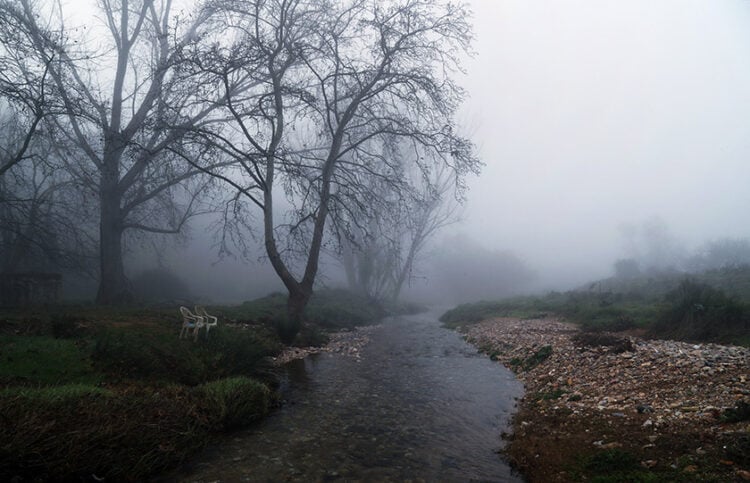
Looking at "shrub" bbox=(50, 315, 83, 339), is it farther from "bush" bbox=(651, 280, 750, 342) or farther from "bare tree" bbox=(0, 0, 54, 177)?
"bush" bbox=(651, 280, 750, 342)

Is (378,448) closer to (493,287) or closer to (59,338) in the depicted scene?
(59,338)

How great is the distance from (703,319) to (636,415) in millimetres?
7144

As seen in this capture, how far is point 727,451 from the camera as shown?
468 centimetres

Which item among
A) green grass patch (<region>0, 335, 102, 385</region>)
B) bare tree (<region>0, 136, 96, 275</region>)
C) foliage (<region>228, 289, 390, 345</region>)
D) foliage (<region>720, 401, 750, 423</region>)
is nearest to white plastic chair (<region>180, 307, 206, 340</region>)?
green grass patch (<region>0, 335, 102, 385</region>)

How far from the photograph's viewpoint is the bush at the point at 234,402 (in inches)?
275

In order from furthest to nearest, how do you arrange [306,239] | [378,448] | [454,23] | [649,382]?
[306,239] < [454,23] < [649,382] < [378,448]

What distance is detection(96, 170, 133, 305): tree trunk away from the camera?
19391mm

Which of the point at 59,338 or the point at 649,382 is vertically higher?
the point at 59,338

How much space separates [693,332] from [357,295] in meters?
27.1

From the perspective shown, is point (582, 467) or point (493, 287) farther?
point (493, 287)

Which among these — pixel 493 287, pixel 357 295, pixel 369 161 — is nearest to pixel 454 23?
pixel 369 161

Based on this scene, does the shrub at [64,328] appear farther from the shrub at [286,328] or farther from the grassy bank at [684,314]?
the grassy bank at [684,314]

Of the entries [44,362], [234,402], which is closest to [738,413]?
[234,402]

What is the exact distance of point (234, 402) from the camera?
24.0 feet
